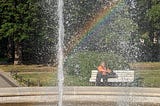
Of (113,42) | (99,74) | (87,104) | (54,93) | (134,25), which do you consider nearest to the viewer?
(87,104)

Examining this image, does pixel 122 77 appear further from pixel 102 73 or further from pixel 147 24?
pixel 147 24

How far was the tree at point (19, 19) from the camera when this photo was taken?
33.1 metres

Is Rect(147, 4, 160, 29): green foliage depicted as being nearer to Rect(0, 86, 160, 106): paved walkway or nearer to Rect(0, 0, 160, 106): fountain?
Rect(0, 0, 160, 106): fountain

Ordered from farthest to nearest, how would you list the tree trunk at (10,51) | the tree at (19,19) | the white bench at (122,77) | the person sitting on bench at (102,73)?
1. the tree trunk at (10,51)
2. the tree at (19,19)
3. the white bench at (122,77)
4. the person sitting on bench at (102,73)

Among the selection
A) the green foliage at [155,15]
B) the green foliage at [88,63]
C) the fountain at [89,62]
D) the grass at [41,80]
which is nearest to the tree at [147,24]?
the green foliage at [155,15]

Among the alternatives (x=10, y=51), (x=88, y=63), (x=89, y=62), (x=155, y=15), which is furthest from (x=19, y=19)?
(x=88, y=63)

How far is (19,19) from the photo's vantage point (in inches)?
1329

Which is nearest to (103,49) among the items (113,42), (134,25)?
(113,42)

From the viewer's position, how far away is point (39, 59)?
36.4 m

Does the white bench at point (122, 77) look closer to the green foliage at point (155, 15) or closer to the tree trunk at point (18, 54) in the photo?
the tree trunk at point (18, 54)

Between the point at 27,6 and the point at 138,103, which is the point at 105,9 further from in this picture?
the point at 138,103

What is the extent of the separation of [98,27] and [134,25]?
3.63 m

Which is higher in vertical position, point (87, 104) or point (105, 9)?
point (105, 9)

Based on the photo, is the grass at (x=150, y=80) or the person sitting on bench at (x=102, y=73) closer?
the person sitting on bench at (x=102, y=73)
